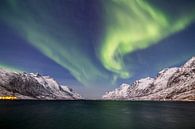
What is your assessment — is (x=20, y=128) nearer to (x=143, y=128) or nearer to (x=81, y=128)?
(x=81, y=128)

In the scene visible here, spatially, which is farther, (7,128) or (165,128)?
(165,128)

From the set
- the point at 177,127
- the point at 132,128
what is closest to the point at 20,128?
the point at 132,128

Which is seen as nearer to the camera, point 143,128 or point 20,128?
point 20,128

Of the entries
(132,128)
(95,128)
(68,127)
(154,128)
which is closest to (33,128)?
(68,127)

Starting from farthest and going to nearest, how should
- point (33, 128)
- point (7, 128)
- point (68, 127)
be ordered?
point (68, 127) < point (33, 128) < point (7, 128)

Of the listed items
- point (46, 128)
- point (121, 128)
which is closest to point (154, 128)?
point (121, 128)

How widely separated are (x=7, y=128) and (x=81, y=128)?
2213 cm

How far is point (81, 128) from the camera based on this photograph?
7544 centimetres

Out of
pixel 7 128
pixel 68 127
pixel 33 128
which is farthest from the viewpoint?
pixel 68 127

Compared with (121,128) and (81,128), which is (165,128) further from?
(81,128)

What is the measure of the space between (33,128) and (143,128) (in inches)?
1378

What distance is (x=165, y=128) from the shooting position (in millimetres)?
78188

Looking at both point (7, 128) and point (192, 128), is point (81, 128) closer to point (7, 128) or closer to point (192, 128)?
point (7, 128)

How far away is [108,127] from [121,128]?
14.2 ft
